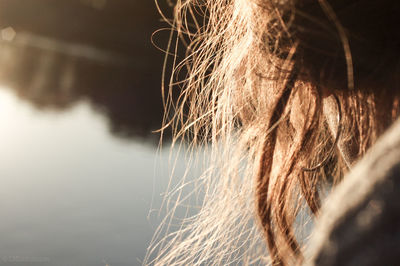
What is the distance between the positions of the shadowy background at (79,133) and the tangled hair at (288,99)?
0.75ft

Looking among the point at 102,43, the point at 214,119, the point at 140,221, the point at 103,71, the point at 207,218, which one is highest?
the point at 102,43

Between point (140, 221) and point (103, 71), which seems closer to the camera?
point (140, 221)

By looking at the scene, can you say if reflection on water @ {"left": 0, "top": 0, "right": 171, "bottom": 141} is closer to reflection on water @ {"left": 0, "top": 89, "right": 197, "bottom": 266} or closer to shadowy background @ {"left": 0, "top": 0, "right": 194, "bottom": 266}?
shadowy background @ {"left": 0, "top": 0, "right": 194, "bottom": 266}

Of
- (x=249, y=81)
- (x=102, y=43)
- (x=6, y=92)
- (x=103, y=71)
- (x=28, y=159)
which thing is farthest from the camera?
(x=102, y=43)

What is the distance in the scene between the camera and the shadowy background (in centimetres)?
349

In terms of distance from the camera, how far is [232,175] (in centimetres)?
59

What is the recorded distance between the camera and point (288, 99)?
1.53 ft

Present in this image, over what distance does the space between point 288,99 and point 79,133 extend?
17.0 ft

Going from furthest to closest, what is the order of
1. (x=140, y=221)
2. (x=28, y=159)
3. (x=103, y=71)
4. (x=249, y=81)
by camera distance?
(x=103, y=71)
(x=28, y=159)
(x=140, y=221)
(x=249, y=81)

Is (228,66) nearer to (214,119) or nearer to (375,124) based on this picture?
(214,119)

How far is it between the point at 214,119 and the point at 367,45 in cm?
28

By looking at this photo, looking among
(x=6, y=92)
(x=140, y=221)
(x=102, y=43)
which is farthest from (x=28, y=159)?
(x=102, y=43)

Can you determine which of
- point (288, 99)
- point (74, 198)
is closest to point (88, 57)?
point (74, 198)

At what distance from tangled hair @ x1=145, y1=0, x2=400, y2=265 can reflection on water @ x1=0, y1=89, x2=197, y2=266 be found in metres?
2.17
